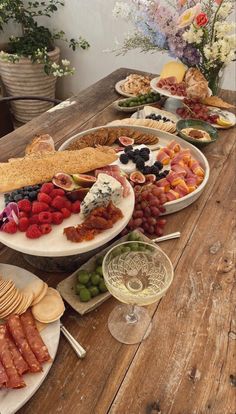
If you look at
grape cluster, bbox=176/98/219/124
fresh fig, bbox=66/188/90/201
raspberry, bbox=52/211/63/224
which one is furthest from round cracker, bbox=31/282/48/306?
grape cluster, bbox=176/98/219/124

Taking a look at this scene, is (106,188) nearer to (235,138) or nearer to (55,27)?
(235,138)

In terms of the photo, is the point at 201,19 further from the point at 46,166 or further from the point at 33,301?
the point at 33,301

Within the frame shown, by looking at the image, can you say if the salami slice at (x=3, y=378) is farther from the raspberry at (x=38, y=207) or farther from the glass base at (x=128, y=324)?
the raspberry at (x=38, y=207)

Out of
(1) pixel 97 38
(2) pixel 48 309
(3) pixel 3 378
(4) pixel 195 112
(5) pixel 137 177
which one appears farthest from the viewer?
(1) pixel 97 38

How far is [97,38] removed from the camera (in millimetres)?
3320

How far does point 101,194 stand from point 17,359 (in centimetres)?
46

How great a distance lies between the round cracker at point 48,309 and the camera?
77 cm

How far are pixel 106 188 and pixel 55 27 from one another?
123 inches

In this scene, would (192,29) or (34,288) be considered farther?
(192,29)

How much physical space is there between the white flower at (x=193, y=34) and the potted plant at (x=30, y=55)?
1.46 meters

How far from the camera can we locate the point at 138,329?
0.84 m

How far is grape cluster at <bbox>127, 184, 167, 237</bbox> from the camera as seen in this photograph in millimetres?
1105

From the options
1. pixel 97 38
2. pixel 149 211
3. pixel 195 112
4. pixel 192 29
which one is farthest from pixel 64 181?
pixel 97 38

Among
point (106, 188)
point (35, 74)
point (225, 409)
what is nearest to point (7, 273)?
point (106, 188)
